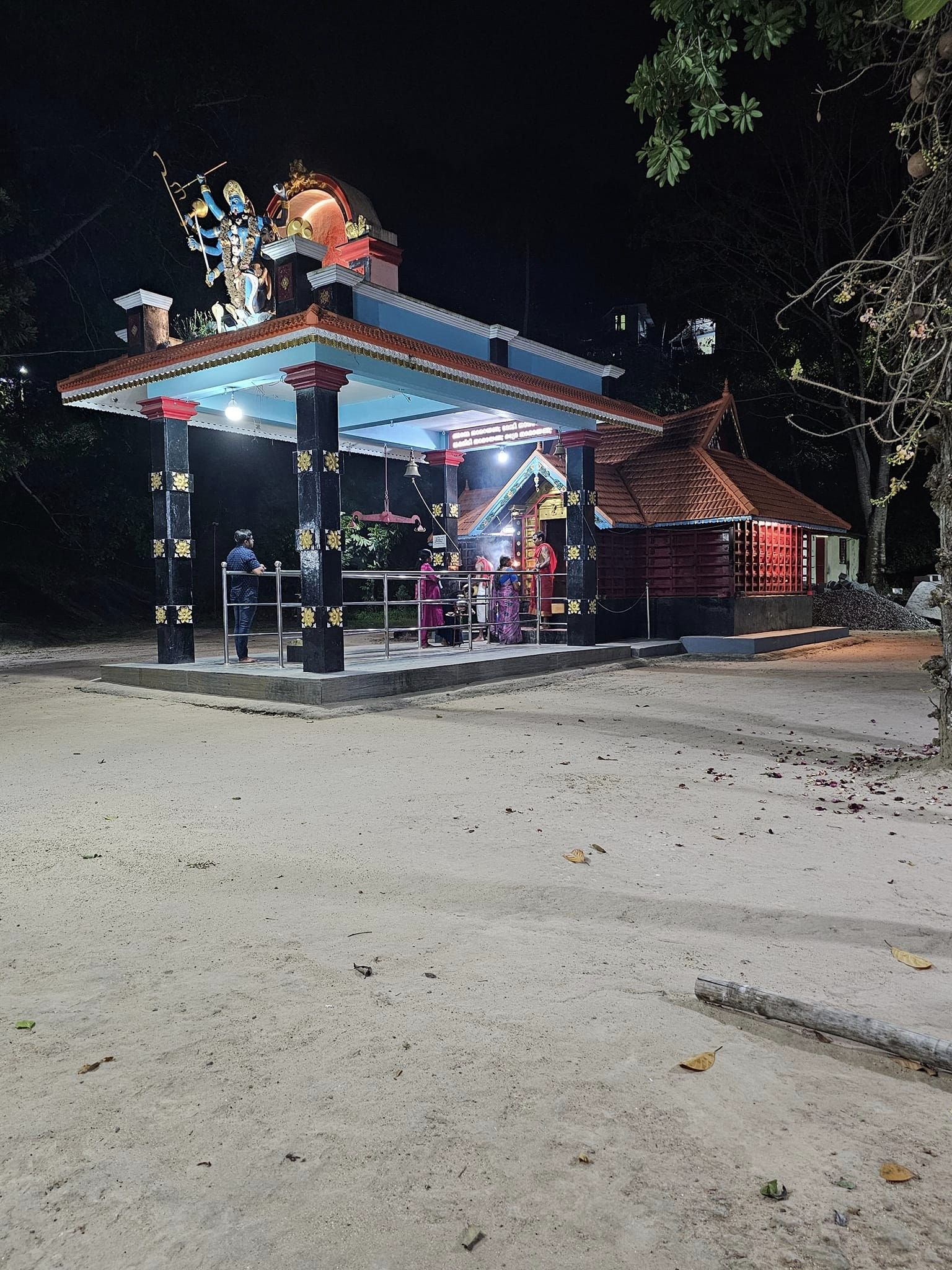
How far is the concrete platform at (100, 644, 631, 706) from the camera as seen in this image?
9.65 meters

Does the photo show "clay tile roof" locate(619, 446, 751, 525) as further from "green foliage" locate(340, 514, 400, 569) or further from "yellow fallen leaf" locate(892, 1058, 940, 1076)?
"yellow fallen leaf" locate(892, 1058, 940, 1076)

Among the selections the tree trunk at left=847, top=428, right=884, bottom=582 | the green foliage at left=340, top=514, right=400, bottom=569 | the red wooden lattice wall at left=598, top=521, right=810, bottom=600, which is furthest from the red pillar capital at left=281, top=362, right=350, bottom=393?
the tree trunk at left=847, top=428, right=884, bottom=582

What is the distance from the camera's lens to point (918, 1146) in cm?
207

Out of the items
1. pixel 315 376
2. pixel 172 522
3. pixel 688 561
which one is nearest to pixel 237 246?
pixel 315 376

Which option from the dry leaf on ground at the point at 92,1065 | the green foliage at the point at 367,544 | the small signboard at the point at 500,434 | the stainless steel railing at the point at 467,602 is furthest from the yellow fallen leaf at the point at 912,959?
the green foliage at the point at 367,544

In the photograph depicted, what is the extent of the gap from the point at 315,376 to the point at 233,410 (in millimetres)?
3307

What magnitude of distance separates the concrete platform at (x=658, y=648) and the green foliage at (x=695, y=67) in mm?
10735

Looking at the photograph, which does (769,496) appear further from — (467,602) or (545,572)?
(467,602)

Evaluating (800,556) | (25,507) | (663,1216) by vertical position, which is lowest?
(663,1216)

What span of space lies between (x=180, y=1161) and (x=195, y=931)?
1.45m

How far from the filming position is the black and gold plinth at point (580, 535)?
1453 centimetres

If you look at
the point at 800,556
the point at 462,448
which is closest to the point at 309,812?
the point at 462,448

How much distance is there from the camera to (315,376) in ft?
Answer: 32.3

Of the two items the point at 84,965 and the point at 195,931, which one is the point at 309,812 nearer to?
the point at 195,931
